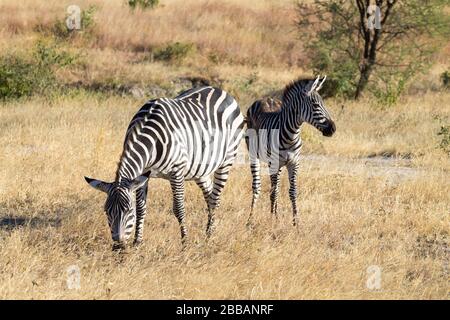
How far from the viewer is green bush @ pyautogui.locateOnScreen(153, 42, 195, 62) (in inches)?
995

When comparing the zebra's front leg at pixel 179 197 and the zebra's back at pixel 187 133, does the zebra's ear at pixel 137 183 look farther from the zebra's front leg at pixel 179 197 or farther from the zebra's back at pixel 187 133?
the zebra's front leg at pixel 179 197

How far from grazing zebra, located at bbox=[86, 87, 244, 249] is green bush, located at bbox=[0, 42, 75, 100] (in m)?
10.5

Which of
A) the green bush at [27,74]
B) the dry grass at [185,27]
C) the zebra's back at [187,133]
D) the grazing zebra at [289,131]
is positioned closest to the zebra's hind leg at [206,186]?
the zebra's back at [187,133]

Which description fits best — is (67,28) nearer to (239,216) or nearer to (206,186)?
(239,216)

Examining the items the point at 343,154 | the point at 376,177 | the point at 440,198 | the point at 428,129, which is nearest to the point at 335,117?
the point at 428,129

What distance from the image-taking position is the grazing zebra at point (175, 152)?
7.29 metres

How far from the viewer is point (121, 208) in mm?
7184

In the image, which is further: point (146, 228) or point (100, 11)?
point (100, 11)

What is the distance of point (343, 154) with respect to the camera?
575 inches

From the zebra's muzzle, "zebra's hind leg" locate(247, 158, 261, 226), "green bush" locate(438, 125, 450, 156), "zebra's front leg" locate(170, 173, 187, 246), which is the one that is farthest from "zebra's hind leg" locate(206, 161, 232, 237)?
"green bush" locate(438, 125, 450, 156)

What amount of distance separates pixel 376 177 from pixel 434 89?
13.0 m

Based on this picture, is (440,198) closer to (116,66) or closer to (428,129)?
(428,129)

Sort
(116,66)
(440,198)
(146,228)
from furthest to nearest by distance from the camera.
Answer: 1. (116,66)
2. (440,198)
3. (146,228)

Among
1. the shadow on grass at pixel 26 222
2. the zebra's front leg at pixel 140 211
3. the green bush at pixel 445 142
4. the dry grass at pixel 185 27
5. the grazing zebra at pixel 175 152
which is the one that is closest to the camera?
the grazing zebra at pixel 175 152
